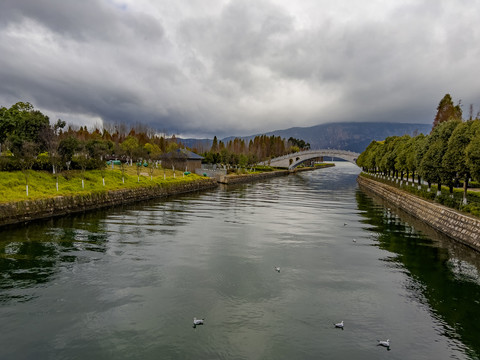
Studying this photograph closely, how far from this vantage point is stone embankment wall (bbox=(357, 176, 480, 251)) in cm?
2679

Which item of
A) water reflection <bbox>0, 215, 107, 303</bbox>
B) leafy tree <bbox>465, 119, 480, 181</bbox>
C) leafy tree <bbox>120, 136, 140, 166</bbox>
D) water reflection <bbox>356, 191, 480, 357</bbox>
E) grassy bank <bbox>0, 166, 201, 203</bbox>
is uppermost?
leafy tree <bbox>120, 136, 140, 166</bbox>

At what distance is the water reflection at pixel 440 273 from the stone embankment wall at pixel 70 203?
111ft

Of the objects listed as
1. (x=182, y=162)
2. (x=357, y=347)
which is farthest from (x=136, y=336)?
(x=182, y=162)

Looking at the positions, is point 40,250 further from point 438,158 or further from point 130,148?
point 130,148

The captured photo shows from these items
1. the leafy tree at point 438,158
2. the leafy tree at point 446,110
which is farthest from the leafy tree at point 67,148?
the leafy tree at point 446,110

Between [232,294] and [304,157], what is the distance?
157097 mm

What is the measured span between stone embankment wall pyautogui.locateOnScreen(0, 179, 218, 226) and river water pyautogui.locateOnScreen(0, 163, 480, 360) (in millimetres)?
2302

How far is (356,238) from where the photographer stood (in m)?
30.2

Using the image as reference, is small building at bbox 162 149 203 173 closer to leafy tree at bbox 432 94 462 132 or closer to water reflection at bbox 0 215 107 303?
water reflection at bbox 0 215 107 303

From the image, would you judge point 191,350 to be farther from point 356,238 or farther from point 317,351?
point 356,238

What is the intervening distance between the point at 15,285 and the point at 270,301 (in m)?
13.7

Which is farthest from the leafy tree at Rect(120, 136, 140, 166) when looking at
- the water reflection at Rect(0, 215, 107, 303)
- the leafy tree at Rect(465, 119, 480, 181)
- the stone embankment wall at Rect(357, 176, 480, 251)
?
the leafy tree at Rect(465, 119, 480, 181)

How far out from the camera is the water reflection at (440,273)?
14.6 m

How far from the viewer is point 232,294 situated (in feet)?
55.3
